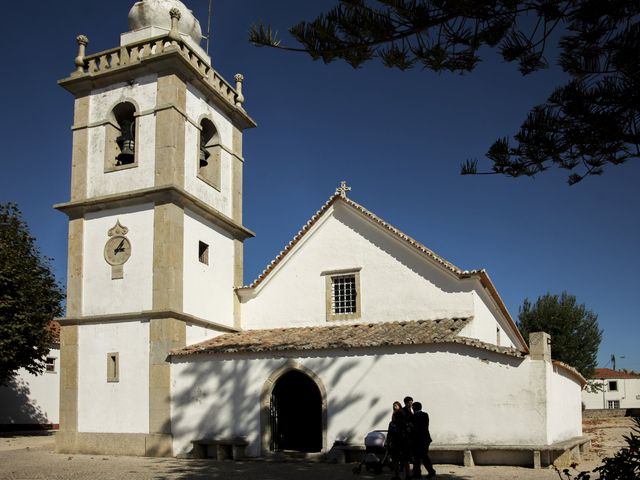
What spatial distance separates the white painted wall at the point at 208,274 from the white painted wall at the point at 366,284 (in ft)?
2.84

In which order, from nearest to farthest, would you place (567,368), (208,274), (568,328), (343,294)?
(567,368), (343,294), (208,274), (568,328)

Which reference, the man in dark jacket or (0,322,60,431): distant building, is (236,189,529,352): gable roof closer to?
the man in dark jacket

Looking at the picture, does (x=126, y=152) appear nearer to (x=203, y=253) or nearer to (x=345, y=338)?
(x=203, y=253)

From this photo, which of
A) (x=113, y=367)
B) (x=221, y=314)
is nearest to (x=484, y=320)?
(x=221, y=314)

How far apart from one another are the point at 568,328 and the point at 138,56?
3215cm

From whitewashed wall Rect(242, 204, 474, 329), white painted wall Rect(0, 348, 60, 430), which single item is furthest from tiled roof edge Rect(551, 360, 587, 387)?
white painted wall Rect(0, 348, 60, 430)

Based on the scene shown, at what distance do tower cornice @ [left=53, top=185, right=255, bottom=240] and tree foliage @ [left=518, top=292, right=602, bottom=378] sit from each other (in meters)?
27.8

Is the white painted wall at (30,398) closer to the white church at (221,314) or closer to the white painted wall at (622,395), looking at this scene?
the white church at (221,314)

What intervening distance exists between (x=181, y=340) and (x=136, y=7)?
1045 cm

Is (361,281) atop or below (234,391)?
atop

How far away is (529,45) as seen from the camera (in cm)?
629

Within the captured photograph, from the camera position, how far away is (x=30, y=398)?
32.0 meters

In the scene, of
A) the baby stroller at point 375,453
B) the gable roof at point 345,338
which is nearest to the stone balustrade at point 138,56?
the gable roof at point 345,338

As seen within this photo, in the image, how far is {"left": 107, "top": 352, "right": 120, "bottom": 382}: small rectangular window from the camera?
18406 millimetres
